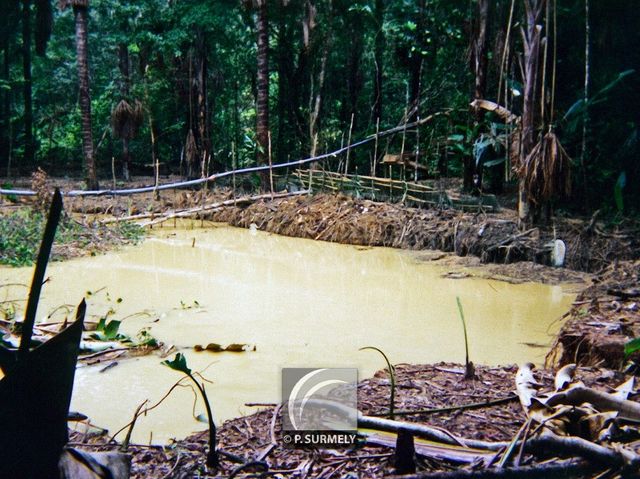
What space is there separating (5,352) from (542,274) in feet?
23.6

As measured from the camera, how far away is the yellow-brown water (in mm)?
4004

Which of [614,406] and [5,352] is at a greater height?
[5,352]

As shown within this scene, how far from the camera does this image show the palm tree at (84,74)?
14.2m

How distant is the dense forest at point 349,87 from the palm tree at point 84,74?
35mm

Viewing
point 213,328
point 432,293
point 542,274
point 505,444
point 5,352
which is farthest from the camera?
point 542,274

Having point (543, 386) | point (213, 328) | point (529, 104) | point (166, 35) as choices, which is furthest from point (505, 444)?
point (166, 35)

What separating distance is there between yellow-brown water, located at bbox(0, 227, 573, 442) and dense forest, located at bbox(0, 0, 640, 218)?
2099mm

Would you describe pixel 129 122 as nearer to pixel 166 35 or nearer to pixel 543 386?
pixel 166 35

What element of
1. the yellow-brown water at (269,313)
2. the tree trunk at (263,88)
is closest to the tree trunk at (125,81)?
the tree trunk at (263,88)

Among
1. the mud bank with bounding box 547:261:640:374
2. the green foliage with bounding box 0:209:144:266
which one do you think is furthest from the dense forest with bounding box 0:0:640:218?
the green foliage with bounding box 0:209:144:266

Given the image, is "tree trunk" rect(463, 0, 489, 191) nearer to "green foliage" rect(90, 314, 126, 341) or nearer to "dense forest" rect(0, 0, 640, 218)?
"dense forest" rect(0, 0, 640, 218)

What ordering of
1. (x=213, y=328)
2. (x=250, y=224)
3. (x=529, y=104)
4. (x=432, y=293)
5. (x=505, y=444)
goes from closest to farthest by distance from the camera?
(x=505, y=444) → (x=213, y=328) → (x=432, y=293) → (x=529, y=104) → (x=250, y=224)

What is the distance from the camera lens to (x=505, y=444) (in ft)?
6.90

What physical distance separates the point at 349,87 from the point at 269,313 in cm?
1178
